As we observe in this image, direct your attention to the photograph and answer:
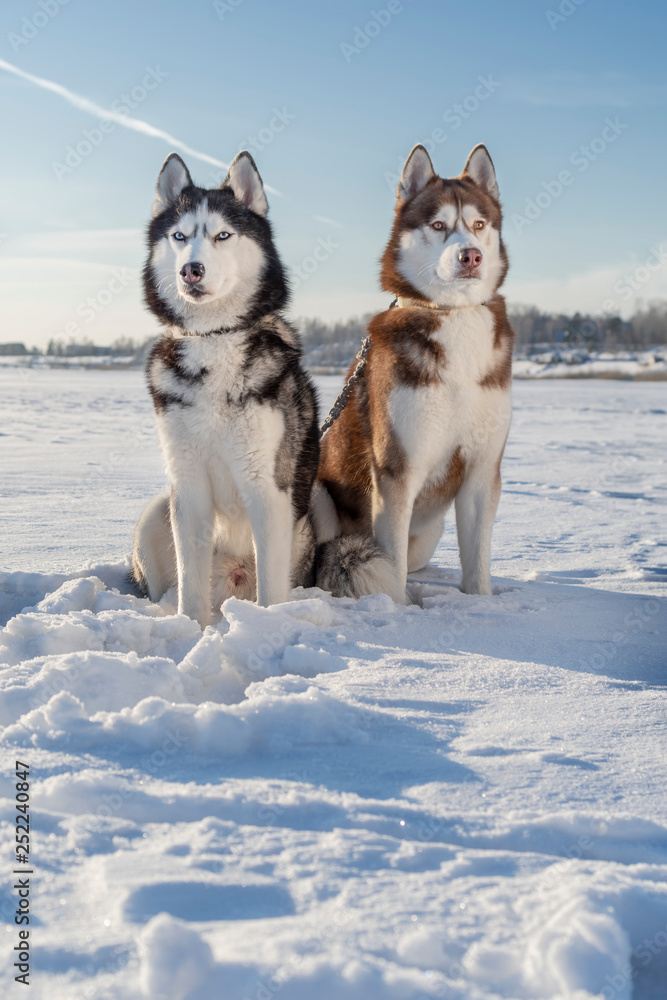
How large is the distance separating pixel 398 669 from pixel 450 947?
1256 millimetres

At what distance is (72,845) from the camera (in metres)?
1.45

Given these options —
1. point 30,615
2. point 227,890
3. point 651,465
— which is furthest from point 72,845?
point 651,465

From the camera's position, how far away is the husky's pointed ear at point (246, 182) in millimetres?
3096

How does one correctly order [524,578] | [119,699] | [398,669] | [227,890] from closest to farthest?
[227,890], [119,699], [398,669], [524,578]

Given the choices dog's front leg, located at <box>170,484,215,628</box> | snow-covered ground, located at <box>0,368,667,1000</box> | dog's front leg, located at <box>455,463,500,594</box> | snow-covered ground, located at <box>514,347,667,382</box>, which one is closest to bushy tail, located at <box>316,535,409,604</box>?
snow-covered ground, located at <box>0,368,667,1000</box>

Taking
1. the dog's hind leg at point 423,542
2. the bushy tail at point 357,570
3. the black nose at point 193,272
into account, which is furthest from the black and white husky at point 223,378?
the dog's hind leg at point 423,542

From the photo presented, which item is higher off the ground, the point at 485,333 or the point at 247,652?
the point at 485,333

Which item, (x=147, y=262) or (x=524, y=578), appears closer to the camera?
(x=147, y=262)

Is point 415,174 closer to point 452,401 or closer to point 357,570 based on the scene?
point 452,401

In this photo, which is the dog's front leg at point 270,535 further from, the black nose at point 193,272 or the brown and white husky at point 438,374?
the black nose at point 193,272

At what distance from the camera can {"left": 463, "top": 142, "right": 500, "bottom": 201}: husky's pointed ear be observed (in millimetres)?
3459

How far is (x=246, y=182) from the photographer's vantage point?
3.12 m

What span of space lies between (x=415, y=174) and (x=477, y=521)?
161 cm

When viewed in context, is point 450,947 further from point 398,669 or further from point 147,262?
point 147,262
